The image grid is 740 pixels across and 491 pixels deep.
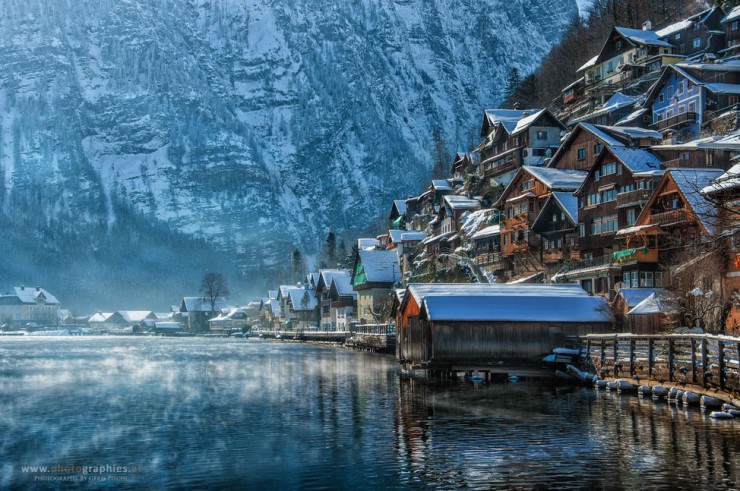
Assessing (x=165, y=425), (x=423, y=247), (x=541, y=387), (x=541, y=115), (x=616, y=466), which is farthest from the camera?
(x=423, y=247)

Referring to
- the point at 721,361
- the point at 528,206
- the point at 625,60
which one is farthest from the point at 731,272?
the point at 625,60

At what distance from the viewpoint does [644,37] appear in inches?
4788

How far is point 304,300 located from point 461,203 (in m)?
66.4

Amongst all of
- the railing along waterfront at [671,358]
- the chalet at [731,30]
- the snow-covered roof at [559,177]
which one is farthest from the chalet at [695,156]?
the chalet at [731,30]

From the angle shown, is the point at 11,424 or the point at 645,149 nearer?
the point at 11,424

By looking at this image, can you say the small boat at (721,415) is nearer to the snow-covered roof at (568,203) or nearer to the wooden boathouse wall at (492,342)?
the wooden boathouse wall at (492,342)

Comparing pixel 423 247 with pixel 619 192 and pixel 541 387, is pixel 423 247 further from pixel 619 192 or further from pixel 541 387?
pixel 541 387

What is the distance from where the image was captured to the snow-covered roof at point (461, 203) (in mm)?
121500

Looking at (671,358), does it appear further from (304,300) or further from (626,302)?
(304,300)

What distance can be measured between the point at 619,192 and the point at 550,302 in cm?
2012

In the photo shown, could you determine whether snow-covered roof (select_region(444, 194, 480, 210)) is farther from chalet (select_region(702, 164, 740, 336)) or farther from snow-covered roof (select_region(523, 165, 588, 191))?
chalet (select_region(702, 164, 740, 336))

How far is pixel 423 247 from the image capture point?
13275cm

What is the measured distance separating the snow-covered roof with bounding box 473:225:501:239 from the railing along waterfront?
141ft

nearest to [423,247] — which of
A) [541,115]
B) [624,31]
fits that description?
[541,115]
